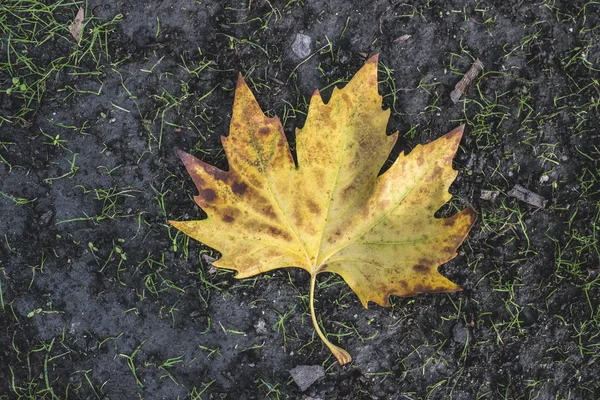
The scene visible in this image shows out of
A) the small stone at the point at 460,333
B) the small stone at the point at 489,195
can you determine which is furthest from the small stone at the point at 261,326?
the small stone at the point at 489,195

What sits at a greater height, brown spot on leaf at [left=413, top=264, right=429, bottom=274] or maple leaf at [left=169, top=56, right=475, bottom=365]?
maple leaf at [left=169, top=56, right=475, bottom=365]

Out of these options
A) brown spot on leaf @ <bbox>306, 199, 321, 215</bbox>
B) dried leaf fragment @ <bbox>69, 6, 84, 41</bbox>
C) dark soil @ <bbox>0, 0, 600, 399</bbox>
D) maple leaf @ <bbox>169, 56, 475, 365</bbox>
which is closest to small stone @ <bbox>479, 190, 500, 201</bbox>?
dark soil @ <bbox>0, 0, 600, 399</bbox>

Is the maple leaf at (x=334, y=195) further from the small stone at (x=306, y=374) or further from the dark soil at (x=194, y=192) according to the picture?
the small stone at (x=306, y=374)

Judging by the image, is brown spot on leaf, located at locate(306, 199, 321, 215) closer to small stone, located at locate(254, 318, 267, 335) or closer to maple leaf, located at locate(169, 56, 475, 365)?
maple leaf, located at locate(169, 56, 475, 365)

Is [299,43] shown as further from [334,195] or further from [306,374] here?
[306,374]

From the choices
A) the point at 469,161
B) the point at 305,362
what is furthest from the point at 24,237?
the point at 469,161

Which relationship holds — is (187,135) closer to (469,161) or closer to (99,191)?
(99,191)

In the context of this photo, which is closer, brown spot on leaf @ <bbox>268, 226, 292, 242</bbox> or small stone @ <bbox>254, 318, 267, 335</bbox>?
brown spot on leaf @ <bbox>268, 226, 292, 242</bbox>
